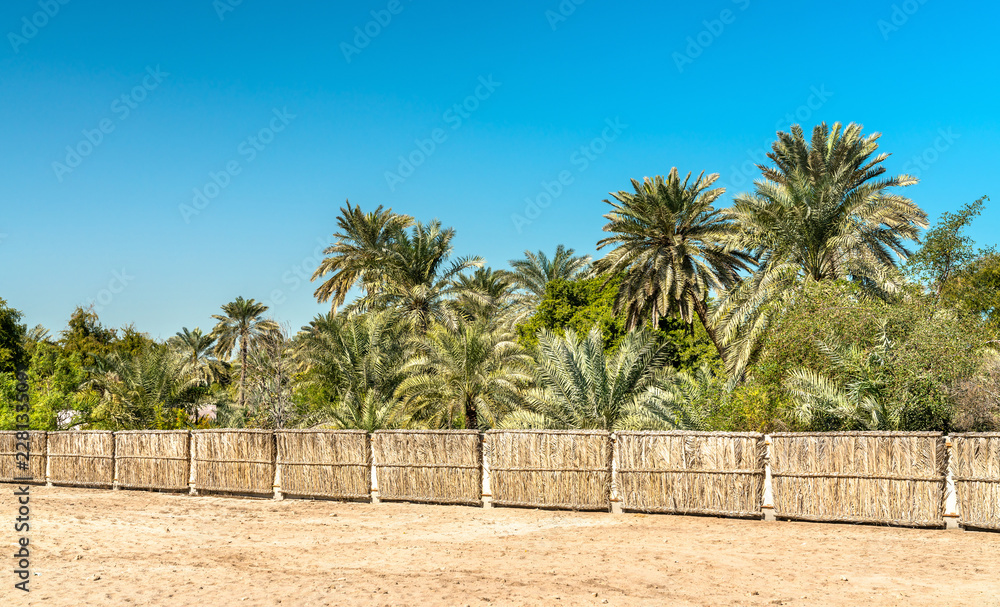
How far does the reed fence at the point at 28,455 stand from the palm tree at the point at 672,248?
17851 millimetres

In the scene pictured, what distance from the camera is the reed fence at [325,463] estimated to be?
15.9 meters

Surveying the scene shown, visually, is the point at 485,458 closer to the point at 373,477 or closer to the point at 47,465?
the point at 373,477

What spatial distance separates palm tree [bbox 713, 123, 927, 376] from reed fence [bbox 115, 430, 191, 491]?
1361 centimetres

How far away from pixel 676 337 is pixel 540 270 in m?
13.7

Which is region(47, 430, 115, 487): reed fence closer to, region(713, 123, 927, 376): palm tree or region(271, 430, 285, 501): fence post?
region(271, 430, 285, 501): fence post

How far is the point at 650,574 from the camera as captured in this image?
9.11 meters

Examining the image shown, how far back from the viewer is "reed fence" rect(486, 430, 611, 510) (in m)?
14.0

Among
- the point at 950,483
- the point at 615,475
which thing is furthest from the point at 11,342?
the point at 950,483

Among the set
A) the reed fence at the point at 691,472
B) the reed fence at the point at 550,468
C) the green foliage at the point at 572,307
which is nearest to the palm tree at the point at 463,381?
the green foliage at the point at 572,307

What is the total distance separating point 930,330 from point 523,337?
21.6 meters

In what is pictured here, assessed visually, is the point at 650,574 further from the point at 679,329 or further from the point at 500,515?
the point at 679,329

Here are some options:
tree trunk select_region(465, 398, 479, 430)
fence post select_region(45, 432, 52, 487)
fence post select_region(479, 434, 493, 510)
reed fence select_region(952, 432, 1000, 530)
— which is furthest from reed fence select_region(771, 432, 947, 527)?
fence post select_region(45, 432, 52, 487)

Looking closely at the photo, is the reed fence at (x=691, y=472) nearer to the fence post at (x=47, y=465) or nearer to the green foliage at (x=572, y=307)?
the fence post at (x=47, y=465)

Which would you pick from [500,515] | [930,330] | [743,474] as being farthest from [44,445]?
[930,330]
